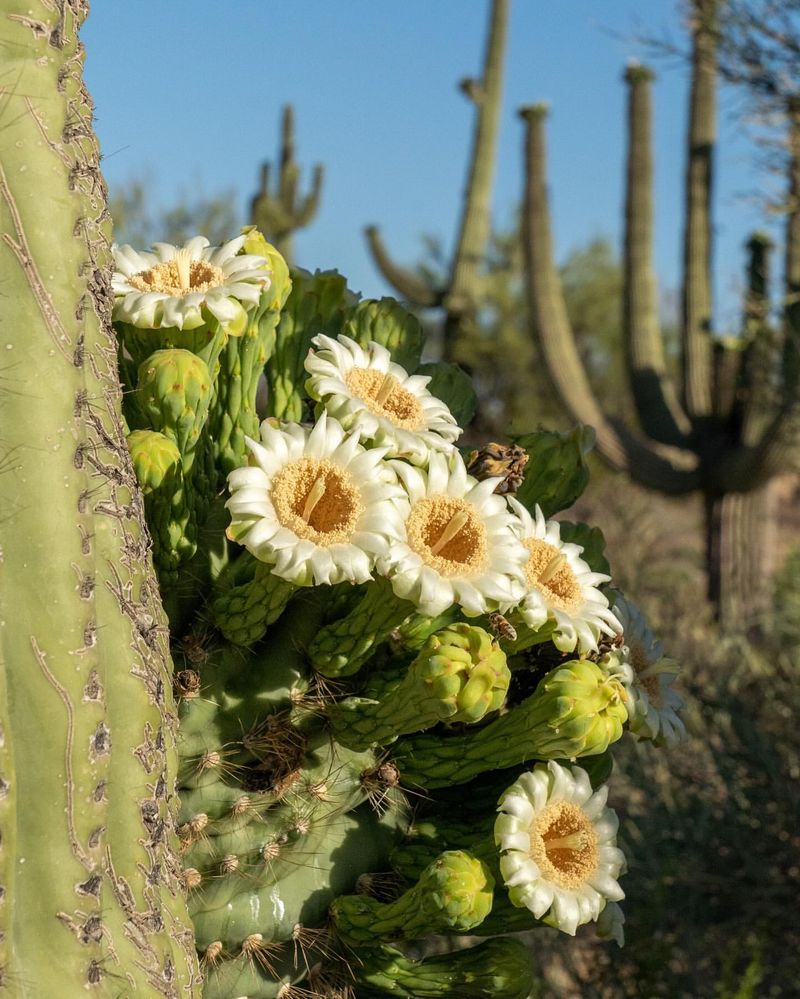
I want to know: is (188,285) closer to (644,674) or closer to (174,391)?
(174,391)

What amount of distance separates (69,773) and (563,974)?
377 cm

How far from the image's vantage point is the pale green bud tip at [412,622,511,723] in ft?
4.56

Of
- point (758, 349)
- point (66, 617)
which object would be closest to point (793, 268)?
point (758, 349)

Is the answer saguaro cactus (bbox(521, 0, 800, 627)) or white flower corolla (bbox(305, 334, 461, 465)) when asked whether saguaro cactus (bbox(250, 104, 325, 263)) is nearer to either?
saguaro cactus (bbox(521, 0, 800, 627))

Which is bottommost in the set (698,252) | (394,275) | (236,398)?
(394,275)

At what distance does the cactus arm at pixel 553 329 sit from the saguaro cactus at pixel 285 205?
8.84 ft

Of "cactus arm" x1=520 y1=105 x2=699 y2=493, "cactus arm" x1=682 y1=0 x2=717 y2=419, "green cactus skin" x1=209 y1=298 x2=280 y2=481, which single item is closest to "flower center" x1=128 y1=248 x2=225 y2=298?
"green cactus skin" x1=209 y1=298 x2=280 y2=481

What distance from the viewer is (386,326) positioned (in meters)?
1.93

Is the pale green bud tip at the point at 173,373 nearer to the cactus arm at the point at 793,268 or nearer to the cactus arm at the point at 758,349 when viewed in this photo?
the cactus arm at the point at 793,268

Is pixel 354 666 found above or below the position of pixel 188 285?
below

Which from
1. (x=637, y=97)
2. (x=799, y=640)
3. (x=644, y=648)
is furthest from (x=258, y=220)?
(x=644, y=648)

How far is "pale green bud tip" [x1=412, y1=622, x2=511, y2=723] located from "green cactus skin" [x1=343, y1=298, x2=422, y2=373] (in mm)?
668

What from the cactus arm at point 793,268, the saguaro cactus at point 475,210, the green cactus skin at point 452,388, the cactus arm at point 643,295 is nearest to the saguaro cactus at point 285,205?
the saguaro cactus at point 475,210

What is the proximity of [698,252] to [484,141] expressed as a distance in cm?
474
